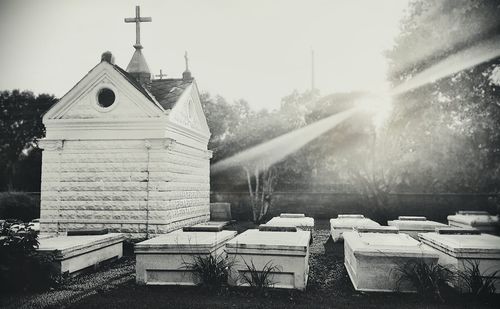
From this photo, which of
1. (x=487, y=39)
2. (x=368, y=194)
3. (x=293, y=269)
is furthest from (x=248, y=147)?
(x=293, y=269)

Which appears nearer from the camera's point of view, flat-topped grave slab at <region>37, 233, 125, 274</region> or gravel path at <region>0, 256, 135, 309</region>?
gravel path at <region>0, 256, 135, 309</region>

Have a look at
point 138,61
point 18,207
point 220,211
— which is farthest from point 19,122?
point 138,61

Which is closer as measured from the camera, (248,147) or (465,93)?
(465,93)

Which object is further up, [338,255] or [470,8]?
[470,8]

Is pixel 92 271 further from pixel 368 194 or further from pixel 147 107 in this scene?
pixel 368 194

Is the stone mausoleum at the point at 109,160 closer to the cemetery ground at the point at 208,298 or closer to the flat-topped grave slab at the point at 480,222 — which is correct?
the cemetery ground at the point at 208,298

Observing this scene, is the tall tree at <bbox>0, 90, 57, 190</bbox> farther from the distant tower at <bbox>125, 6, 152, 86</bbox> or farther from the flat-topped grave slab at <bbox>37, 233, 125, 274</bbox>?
the flat-topped grave slab at <bbox>37, 233, 125, 274</bbox>

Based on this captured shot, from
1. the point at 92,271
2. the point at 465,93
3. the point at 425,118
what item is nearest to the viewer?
the point at 92,271

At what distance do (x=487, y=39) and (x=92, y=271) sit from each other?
39.5ft

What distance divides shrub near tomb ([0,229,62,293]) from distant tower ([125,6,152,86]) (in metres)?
8.37

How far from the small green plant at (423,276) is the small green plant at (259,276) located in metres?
2.14

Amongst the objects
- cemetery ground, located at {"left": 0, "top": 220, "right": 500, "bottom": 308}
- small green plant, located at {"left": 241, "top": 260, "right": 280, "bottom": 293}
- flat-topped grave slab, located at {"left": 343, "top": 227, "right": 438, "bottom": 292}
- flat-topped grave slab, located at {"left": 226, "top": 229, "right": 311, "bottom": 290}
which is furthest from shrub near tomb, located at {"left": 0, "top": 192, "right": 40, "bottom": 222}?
flat-topped grave slab, located at {"left": 343, "top": 227, "right": 438, "bottom": 292}

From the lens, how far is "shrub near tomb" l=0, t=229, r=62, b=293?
7078 millimetres

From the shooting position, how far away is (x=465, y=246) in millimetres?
6953
